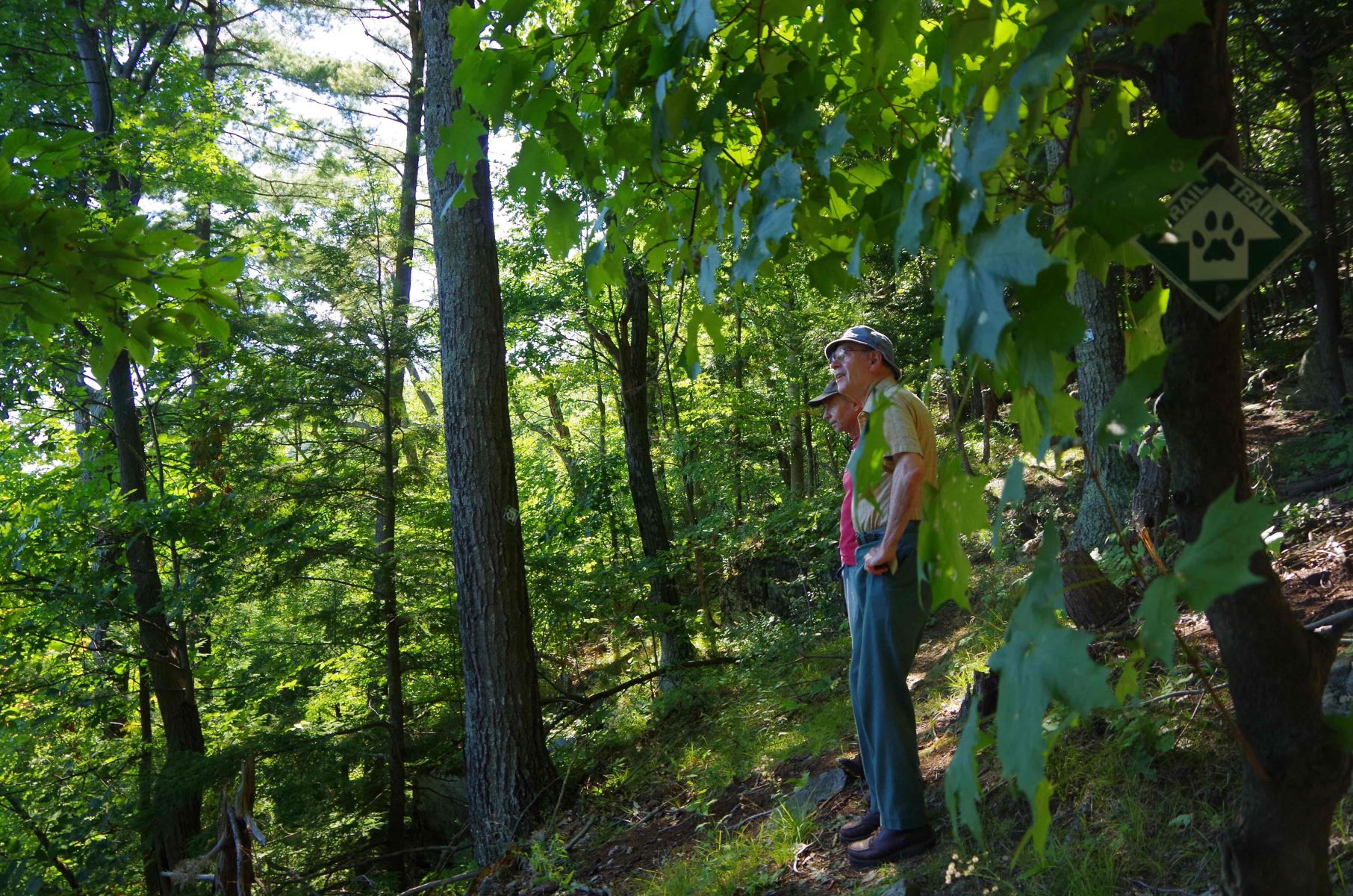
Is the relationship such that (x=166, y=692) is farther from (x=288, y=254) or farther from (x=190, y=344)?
(x=190, y=344)

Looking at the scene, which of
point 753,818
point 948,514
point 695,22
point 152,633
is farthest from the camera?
point 152,633

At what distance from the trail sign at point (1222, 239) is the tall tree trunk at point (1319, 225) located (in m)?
7.85

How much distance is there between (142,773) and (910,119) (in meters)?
7.98

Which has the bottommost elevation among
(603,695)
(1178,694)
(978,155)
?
(603,695)

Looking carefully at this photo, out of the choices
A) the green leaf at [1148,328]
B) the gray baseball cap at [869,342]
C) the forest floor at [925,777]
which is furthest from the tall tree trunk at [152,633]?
the green leaf at [1148,328]

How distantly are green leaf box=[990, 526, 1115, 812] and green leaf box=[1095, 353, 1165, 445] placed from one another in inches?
7.0

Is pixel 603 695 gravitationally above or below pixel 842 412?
below

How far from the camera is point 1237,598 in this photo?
151 cm

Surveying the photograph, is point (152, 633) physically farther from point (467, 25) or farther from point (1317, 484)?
point (1317, 484)

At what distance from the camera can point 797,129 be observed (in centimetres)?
163

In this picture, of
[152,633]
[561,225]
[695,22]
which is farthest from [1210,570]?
[152,633]

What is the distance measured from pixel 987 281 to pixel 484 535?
17.1 ft

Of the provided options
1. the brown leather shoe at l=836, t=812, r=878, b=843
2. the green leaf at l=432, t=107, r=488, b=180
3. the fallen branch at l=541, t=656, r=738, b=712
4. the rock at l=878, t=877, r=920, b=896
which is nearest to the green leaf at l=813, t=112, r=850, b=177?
the green leaf at l=432, t=107, r=488, b=180

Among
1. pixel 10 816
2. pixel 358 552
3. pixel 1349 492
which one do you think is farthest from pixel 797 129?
pixel 10 816
